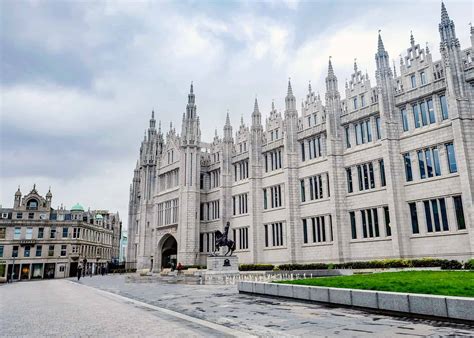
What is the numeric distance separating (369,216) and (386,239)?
2.66 meters

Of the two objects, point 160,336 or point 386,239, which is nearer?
point 160,336

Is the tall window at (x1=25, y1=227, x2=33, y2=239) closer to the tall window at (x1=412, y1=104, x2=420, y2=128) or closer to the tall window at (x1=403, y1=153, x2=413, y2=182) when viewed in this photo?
the tall window at (x1=403, y1=153, x2=413, y2=182)

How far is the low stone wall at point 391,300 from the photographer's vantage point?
931 cm

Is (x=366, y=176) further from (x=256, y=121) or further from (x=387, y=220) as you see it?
(x=256, y=121)

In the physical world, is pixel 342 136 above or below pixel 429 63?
below

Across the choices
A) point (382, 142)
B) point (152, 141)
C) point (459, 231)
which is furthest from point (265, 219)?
point (152, 141)

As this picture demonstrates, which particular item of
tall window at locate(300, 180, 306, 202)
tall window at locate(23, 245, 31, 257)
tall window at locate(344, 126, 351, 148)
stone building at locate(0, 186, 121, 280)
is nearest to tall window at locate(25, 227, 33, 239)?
stone building at locate(0, 186, 121, 280)

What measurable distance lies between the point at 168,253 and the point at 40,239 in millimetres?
33601

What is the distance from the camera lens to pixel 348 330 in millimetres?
9023

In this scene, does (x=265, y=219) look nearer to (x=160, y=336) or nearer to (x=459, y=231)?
(x=459, y=231)

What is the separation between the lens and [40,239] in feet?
246

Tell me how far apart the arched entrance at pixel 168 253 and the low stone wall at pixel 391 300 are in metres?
42.7

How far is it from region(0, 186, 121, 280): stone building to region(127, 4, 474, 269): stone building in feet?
108

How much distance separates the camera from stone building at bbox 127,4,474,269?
2736 cm
